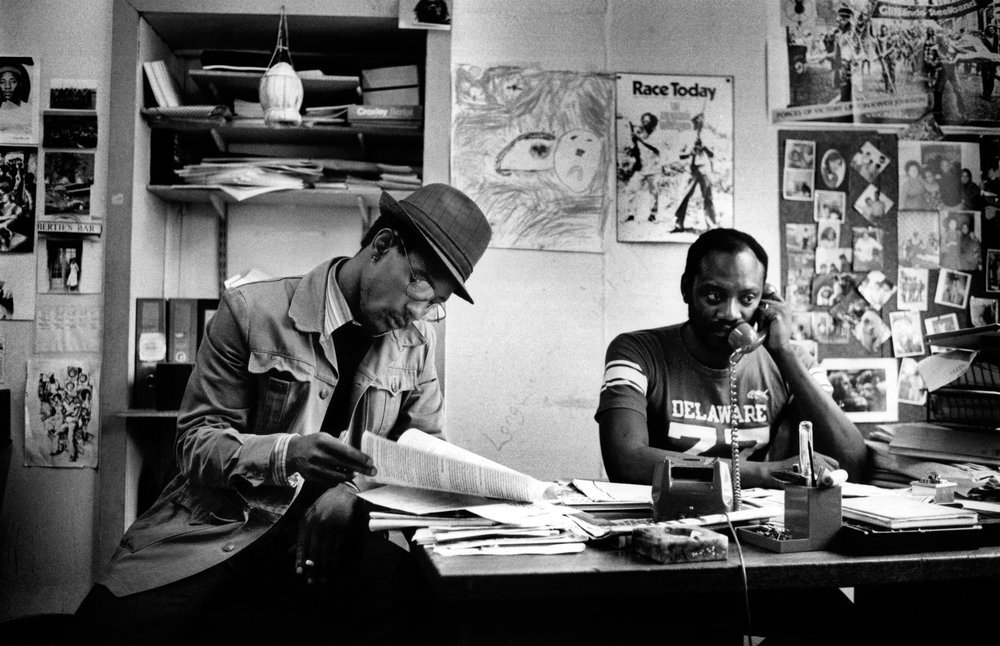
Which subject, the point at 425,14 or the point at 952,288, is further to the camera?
the point at 952,288

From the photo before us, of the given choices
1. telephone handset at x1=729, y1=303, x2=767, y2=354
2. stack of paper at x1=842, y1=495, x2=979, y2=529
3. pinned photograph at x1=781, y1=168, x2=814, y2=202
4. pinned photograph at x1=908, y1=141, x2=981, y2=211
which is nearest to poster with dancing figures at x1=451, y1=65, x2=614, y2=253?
pinned photograph at x1=781, y1=168, x2=814, y2=202

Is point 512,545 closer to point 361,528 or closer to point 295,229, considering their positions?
point 361,528

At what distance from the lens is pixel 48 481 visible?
3090mm

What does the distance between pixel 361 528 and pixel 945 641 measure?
1181 millimetres

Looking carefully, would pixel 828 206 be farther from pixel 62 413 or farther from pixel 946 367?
pixel 62 413

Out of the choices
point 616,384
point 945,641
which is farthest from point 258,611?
point 945,641

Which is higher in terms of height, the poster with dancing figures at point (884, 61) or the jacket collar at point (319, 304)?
the poster with dancing figures at point (884, 61)

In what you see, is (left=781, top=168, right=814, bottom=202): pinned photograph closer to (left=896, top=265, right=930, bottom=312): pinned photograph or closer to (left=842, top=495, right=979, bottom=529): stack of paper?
(left=896, top=265, right=930, bottom=312): pinned photograph

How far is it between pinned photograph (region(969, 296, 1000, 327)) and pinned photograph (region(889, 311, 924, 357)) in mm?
248

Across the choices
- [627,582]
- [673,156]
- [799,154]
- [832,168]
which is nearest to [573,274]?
[673,156]

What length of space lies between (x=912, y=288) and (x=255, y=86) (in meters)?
2.84

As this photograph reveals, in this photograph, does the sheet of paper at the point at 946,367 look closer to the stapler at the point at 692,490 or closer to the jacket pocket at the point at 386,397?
the stapler at the point at 692,490

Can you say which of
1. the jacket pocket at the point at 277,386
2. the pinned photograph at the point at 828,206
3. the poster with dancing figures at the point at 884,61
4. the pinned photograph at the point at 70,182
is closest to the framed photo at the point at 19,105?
the pinned photograph at the point at 70,182

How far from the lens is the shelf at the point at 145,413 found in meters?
2.94
